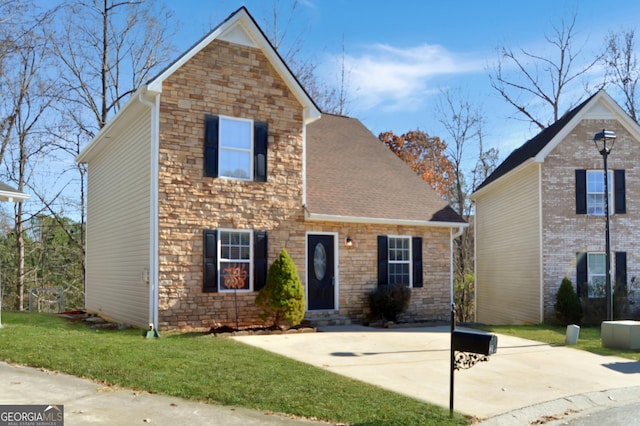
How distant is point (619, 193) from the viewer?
61.2 ft

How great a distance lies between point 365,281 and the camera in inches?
628

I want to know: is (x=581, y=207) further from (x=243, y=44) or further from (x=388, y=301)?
(x=243, y=44)

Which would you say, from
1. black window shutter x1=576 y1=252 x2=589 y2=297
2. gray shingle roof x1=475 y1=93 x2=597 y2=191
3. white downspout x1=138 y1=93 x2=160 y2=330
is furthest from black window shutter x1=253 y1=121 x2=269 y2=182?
black window shutter x1=576 y1=252 x2=589 y2=297

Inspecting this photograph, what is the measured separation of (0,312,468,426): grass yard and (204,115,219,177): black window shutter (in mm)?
4127

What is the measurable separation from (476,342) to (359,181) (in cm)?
1142

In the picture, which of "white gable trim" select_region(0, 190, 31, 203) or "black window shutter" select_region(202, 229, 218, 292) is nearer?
"white gable trim" select_region(0, 190, 31, 203)

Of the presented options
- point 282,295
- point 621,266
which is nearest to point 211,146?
point 282,295

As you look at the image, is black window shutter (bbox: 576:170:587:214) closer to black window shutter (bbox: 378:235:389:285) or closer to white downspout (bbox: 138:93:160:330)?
black window shutter (bbox: 378:235:389:285)

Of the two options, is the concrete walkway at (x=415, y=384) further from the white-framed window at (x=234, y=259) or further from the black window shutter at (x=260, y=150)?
the black window shutter at (x=260, y=150)

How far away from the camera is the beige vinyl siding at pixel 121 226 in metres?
13.4

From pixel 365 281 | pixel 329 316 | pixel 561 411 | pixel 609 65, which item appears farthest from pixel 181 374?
pixel 609 65

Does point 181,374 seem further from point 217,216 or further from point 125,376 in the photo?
point 217,216

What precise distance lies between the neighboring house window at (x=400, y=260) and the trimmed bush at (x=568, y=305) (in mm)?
4517

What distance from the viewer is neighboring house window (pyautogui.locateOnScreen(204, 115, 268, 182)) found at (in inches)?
532
